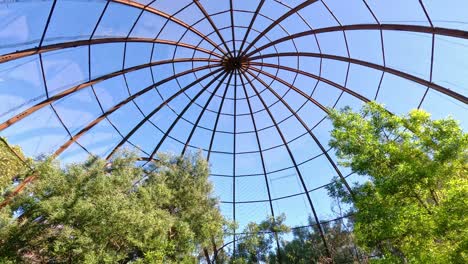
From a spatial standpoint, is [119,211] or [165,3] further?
[165,3]

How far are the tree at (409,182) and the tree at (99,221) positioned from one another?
8725 millimetres

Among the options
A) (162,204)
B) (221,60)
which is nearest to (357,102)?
(221,60)

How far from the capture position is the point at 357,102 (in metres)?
22.3

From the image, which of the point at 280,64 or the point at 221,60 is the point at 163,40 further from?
the point at 280,64

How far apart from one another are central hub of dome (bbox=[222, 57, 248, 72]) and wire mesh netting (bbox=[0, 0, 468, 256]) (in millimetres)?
99

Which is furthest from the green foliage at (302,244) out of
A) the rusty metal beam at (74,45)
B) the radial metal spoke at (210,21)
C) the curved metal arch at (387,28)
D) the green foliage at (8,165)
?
the green foliage at (8,165)

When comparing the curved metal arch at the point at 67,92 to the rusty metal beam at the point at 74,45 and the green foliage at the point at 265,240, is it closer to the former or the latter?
the rusty metal beam at the point at 74,45

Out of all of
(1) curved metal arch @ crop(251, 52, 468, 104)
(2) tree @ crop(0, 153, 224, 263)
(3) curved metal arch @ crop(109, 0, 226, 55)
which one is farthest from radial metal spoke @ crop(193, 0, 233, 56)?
(2) tree @ crop(0, 153, 224, 263)

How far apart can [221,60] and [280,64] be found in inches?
157

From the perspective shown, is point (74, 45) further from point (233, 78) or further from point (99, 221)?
point (233, 78)

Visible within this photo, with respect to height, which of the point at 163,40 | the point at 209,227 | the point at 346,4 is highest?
the point at 163,40

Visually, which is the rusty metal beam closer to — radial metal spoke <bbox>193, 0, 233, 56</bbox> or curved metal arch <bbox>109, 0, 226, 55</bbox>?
curved metal arch <bbox>109, 0, 226, 55</bbox>

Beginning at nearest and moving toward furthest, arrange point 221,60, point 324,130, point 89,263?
1. point 89,263
2. point 221,60
3. point 324,130

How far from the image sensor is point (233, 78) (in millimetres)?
24000
